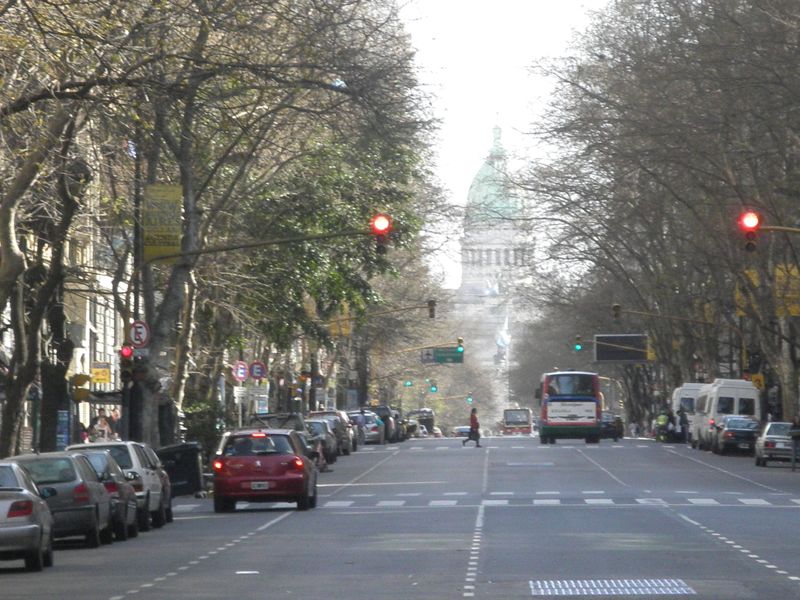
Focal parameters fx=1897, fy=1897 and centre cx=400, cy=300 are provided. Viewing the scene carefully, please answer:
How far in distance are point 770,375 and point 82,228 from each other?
48846mm

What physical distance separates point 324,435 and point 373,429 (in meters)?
27.2

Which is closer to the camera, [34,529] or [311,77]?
[34,529]

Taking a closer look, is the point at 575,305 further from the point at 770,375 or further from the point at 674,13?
the point at 674,13

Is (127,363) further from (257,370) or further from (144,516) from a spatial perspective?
(257,370)

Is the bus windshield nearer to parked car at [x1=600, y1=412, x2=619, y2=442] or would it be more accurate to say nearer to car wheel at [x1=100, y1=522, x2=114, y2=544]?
parked car at [x1=600, y1=412, x2=619, y2=442]

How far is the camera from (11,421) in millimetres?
34375

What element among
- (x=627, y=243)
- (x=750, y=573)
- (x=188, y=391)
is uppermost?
(x=627, y=243)

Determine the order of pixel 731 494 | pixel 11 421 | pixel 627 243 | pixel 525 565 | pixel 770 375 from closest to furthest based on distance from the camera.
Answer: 1. pixel 525 565
2. pixel 11 421
3. pixel 731 494
4. pixel 627 243
5. pixel 770 375

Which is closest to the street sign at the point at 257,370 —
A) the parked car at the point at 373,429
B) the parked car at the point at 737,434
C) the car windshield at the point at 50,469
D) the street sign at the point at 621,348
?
the parked car at the point at 737,434

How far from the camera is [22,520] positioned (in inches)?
830

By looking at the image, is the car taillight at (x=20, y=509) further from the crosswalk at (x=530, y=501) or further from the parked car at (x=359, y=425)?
the parked car at (x=359, y=425)

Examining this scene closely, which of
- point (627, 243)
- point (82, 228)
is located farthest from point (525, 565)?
point (627, 243)

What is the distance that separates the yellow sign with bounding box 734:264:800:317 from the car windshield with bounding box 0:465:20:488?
3757 cm

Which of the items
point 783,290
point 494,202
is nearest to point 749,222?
point 783,290
